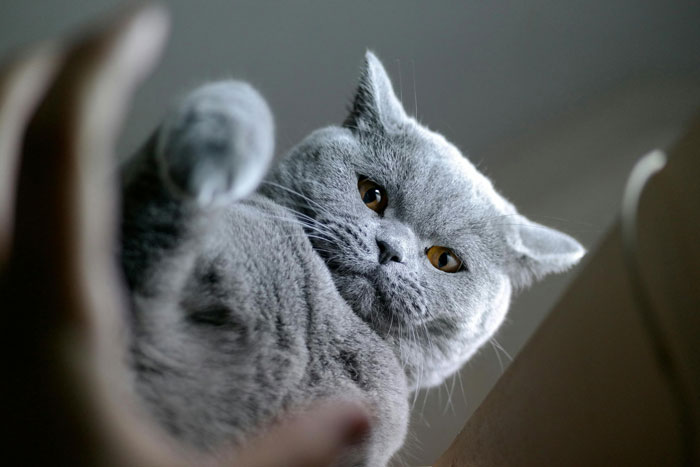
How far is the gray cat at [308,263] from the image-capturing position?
18.2 inches

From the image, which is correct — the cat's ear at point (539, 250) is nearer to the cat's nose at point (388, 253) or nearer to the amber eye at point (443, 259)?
the amber eye at point (443, 259)

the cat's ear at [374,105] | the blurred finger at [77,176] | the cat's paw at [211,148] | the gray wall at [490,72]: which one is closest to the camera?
the blurred finger at [77,176]

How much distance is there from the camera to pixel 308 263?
71 centimetres

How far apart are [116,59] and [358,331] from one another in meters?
0.52

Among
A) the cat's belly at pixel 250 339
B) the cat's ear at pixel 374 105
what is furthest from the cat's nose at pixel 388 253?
the cat's ear at pixel 374 105

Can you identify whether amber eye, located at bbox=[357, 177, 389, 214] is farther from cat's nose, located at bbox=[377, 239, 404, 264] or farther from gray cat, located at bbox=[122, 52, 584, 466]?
cat's nose, located at bbox=[377, 239, 404, 264]

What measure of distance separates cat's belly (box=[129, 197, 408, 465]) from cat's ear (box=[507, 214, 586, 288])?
467 millimetres

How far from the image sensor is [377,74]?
1.08 m

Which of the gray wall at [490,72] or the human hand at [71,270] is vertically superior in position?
the gray wall at [490,72]

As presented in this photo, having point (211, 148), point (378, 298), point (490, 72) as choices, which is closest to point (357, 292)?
point (378, 298)

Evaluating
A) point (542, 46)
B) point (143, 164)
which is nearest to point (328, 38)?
point (542, 46)

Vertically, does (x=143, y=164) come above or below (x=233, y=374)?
above

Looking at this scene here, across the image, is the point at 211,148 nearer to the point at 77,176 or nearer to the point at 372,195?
the point at 77,176

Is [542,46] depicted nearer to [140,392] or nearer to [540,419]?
[540,419]
